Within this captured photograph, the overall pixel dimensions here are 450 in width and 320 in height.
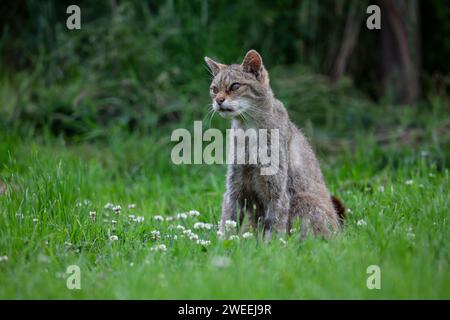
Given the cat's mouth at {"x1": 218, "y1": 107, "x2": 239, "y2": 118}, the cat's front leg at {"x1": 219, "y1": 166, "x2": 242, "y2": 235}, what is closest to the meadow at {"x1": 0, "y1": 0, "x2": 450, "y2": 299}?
the cat's front leg at {"x1": 219, "y1": 166, "x2": 242, "y2": 235}

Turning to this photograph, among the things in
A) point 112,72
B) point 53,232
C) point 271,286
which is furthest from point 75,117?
point 271,286

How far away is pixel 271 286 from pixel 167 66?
5430mm

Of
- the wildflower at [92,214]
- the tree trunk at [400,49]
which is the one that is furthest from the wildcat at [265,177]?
the tree trunk at [400,49]

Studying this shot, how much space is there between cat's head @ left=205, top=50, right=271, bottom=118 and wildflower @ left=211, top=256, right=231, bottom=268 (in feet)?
4.96

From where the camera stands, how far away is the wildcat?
16.7 feet

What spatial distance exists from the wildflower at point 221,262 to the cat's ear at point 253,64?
6.26 feet

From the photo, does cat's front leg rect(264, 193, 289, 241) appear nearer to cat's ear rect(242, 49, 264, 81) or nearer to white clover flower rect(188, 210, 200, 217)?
white clover flower rect(188, 210, 200, 217)

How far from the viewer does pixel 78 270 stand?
157 inches

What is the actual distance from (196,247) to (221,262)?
0.51 m

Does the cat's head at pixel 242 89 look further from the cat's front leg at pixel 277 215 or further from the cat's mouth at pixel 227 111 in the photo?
the cat's front leg at pixel 277 215

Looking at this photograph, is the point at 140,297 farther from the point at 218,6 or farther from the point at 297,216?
the point at 218,6

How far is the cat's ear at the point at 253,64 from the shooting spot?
210 inches

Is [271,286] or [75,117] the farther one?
A: [75,117]

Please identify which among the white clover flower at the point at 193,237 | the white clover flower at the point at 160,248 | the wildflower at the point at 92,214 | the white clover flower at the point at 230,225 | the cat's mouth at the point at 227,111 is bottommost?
the white clover flower at the point at 160,248
